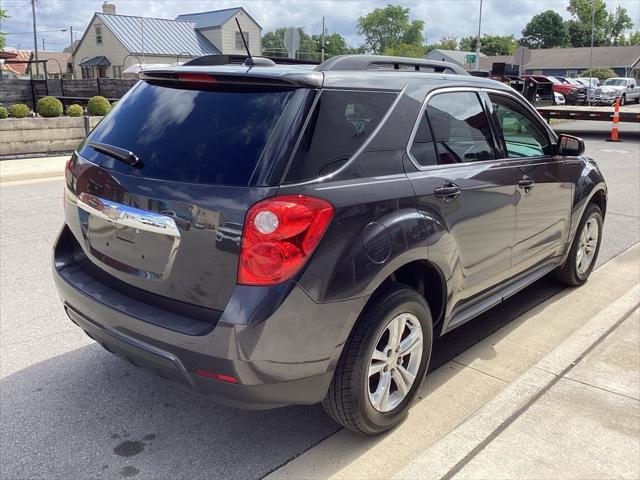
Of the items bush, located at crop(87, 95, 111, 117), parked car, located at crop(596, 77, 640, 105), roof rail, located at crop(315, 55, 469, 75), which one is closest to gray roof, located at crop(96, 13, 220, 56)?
parked car, located at crop(596, 77, 640, 105)

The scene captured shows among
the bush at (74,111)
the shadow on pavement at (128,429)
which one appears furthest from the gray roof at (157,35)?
the shadow on pavement at (128,429)

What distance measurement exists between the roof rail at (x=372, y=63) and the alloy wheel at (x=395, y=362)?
1.28 m

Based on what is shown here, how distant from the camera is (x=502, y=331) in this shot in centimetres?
444

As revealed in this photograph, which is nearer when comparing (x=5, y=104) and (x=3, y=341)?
(x=3, y=341)

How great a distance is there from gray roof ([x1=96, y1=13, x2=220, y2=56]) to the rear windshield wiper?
4990 centimetres

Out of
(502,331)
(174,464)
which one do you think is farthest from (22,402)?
(502,331)

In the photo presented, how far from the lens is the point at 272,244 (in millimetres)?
2453

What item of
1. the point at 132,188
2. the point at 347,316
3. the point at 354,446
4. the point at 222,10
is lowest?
the point at 354,446

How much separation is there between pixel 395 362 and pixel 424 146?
1134 mm

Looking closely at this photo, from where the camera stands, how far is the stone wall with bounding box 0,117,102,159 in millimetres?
12940

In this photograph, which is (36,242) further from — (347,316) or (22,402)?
(347,316)

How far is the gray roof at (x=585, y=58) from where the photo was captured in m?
81.0

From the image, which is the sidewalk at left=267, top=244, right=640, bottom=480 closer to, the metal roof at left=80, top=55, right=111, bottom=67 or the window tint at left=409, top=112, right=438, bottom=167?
the window tint at left=409, top=112, right=438, bottom=167

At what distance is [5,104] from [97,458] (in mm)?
18430
